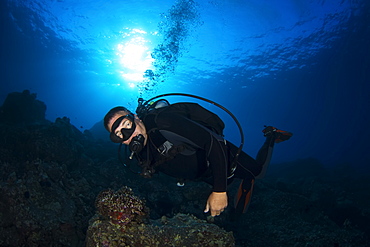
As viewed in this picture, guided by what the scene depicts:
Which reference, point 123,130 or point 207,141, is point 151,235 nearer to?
point 207,141

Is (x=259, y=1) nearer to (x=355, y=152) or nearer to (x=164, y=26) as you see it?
(x=164, y=26)

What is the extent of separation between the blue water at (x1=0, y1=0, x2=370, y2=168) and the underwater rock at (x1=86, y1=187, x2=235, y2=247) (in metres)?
20.5

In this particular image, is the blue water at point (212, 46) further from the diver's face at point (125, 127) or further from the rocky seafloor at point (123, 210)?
the diver's face at point (125, 127)

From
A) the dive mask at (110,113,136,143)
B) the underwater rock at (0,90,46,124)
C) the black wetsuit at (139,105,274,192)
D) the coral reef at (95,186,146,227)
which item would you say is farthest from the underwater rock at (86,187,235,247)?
the underwater rock at (0,90,46,124)

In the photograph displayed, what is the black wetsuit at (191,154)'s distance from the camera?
8.51 ft

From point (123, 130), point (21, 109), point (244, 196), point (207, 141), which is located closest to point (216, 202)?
point (207, 141)

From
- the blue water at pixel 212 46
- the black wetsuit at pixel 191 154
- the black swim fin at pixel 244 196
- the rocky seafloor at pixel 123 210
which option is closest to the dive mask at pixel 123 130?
the black wetsuit at pixel 191 154

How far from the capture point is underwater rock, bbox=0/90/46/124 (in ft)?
39.9

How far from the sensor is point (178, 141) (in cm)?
302

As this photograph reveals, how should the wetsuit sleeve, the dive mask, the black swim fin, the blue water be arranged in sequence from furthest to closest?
the blue water < the black swim fin < the dive mask < the wetsuit sleeve

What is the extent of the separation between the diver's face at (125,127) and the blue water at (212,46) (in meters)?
19.3

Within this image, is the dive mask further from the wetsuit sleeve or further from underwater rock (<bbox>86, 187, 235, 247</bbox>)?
underwater rock (<bbox>86, 187, 235, 247</bbox>)

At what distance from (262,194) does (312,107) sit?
48.8 m

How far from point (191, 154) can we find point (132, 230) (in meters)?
1.55
